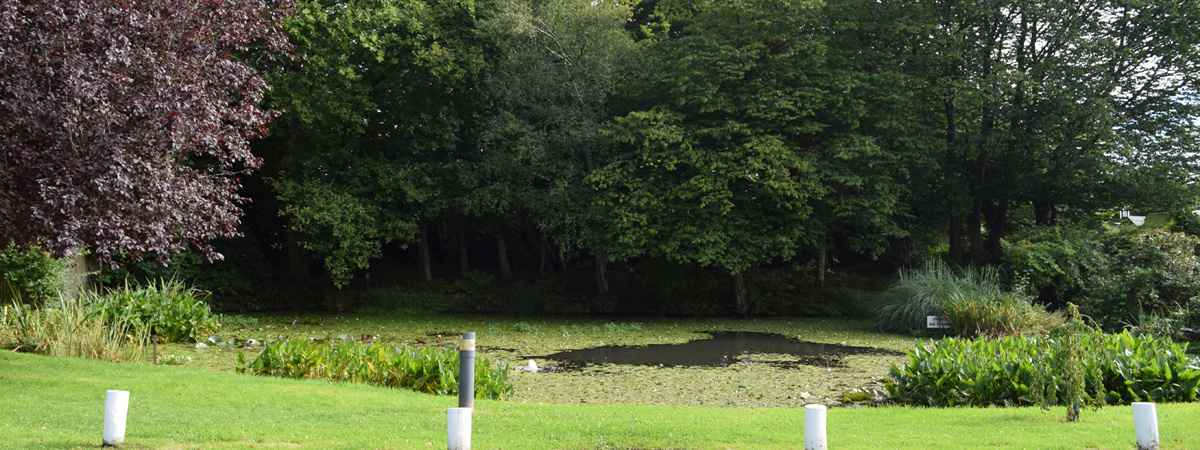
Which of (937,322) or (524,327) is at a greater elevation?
(937,322)

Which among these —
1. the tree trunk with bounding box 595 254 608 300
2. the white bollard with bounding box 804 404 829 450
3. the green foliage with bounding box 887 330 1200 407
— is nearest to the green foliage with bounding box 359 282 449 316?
the tree trunk with bounding box 595 254 608 300

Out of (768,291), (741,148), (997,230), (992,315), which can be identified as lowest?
(992,315)

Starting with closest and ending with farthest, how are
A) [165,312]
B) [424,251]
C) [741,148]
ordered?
[165,312], [741,148], [424,251]

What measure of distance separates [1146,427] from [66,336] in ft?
40.8

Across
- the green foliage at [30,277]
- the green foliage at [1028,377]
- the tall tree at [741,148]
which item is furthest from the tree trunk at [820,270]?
the green foliage at [30,277]

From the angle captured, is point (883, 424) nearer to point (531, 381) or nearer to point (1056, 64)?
point (531, 381)

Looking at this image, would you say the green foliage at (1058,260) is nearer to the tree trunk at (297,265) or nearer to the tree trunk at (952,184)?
the tree trunk at (952,184)

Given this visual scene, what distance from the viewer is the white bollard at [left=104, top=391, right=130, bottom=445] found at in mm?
5668

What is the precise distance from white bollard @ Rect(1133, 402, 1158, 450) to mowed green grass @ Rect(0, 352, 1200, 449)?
21.8 inches

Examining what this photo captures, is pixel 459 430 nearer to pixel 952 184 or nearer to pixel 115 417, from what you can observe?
pixel 115 417

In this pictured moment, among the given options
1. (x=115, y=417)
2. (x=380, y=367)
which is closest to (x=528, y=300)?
(x=380, y=367)

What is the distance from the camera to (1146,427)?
18.0ft

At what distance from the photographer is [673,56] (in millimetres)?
21984

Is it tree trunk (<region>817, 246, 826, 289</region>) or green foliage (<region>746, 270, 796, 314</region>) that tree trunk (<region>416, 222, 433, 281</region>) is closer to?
green foliage (<region>746, 270, 796, 314</region>)
